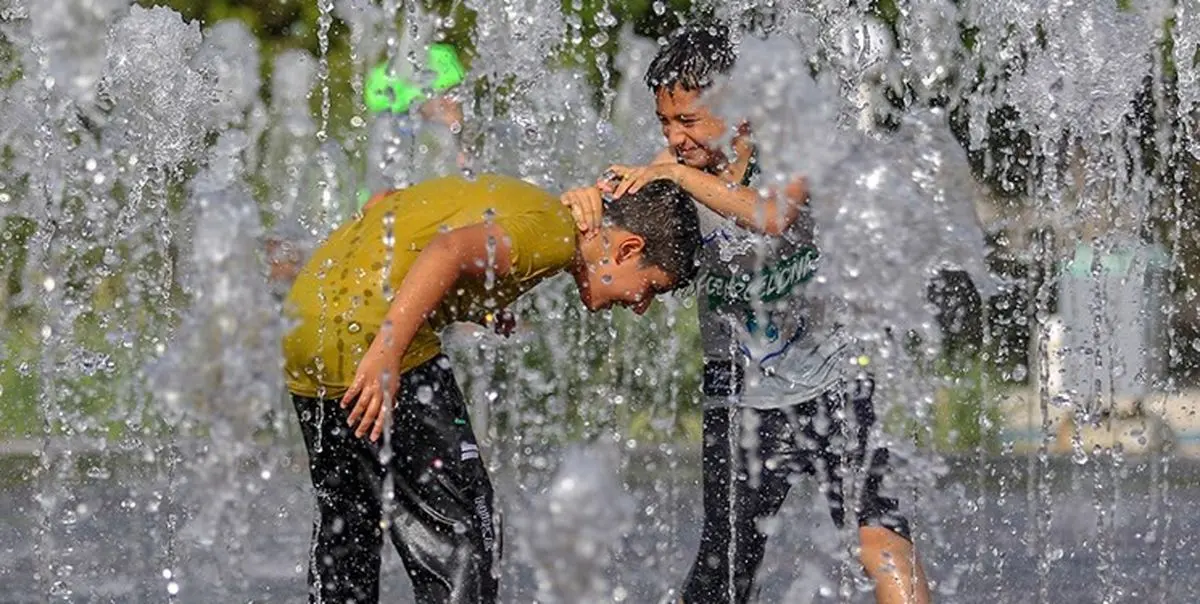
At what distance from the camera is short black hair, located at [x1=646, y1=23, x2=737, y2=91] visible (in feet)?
14.5

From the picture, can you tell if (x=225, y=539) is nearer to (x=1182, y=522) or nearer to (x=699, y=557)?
(x=699, y=557)

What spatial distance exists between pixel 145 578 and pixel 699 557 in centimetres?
201

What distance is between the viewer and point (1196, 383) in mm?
14703

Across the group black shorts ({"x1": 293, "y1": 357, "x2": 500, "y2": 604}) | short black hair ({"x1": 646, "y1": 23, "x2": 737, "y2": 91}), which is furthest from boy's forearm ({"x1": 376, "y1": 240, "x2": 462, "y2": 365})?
short black hair ({"x1": 646, "y1": 23, "x2": 737, "y2": 91})

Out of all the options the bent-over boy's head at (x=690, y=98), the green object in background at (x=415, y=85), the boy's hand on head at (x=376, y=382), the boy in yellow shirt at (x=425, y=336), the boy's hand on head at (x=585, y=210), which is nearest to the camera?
the boy's hand on head at (x=376, y=382)

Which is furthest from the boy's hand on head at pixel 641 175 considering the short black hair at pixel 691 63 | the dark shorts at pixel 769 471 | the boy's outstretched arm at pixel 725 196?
the dark shorts at pixel 769 471

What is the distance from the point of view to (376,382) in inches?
144

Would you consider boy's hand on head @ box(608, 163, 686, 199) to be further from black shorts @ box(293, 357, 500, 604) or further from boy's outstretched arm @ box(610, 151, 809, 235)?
black shorts @ box(293, 357, 500, 604)

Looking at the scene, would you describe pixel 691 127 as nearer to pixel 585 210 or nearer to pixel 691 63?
pixel 691 63

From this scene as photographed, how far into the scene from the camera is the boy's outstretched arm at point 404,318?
366 cm

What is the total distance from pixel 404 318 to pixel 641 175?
2.33 feet

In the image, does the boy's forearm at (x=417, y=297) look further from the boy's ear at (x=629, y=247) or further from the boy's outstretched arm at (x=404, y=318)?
the boy's ear at (x=629, y=247)

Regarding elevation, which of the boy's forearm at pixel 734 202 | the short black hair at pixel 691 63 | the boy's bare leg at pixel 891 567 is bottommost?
the boy's bare leg at pixel 891 567

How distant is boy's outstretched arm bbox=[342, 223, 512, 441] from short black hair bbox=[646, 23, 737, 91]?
33.8 inches
